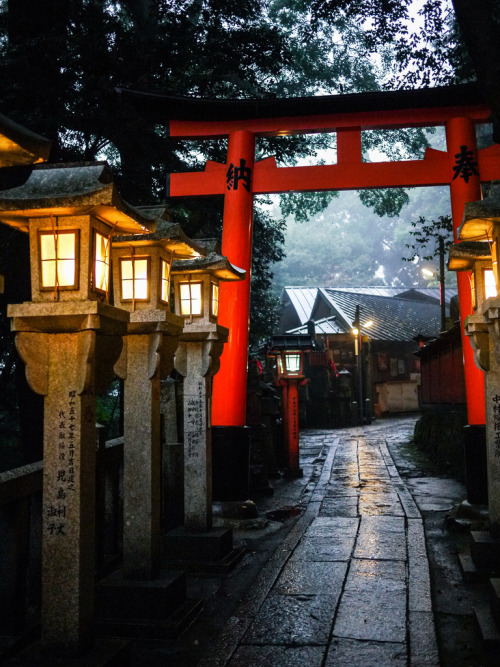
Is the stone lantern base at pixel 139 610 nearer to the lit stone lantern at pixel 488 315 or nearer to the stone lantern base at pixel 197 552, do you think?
the stone lantern base at pixel 197 552

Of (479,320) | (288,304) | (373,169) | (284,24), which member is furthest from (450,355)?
(288,304)

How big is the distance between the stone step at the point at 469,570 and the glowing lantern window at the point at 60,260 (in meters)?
5.22

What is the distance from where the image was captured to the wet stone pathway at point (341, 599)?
454 centimetres

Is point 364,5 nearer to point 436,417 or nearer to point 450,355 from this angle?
point 450,355

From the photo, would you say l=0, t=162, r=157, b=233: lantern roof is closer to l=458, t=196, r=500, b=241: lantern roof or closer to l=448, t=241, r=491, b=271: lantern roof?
l=458, t=196, r=500, b=241: lantern roof

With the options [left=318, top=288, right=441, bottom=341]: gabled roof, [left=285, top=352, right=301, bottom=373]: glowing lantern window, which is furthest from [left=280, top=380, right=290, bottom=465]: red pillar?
[left=318, top=288, right=441, bottom=341]: gabled roof

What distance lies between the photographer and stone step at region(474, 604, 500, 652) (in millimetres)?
4543

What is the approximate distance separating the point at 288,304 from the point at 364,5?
3585 centimetres

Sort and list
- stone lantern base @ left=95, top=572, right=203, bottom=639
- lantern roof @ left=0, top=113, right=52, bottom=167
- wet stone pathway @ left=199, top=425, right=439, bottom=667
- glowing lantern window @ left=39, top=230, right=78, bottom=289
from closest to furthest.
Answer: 1. lantern roof @ left=0, top=113, right=52, bottom=167
2. glowing lantern window @ left=39, top=230, right=78, bottom=289
3. wet stone pathway @ left=199, top=425, right=439, bottom=667
4. stone lantern base @ left=95, top=572, right=203, bottom=639

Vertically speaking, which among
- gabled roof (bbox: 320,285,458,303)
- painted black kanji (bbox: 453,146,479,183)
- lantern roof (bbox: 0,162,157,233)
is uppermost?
gabled roof (bbox: 320,285,458,303)

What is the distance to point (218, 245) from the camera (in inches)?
294

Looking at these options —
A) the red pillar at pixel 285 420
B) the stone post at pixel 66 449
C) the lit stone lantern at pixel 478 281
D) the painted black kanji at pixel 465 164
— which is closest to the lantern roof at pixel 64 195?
the stone post at pixel 66 449

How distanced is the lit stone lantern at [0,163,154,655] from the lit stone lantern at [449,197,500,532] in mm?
3468

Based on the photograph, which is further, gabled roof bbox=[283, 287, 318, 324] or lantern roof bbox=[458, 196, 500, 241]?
gabled roof bbox=[283, 287, 318, 324]
